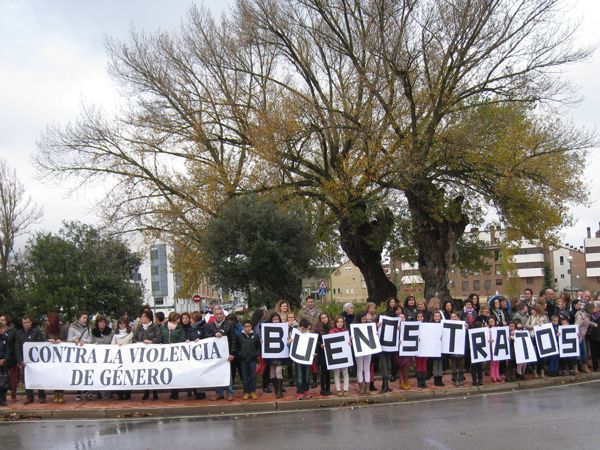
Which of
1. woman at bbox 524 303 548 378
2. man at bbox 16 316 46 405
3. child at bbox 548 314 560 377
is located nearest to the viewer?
man at bbox 16 316 46 405

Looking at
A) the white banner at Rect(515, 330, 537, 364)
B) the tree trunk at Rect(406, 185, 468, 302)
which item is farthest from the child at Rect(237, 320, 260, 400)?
the tree trunk at Rect(406, 185, 468, 302)

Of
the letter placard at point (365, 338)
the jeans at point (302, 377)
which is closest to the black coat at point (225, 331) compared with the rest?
the jeans at point (302, 377)

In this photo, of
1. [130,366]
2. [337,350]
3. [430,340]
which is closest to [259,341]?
[337,350]

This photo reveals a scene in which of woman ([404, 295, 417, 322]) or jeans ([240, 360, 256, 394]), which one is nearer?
jeans ([240, 360, 256, 394])

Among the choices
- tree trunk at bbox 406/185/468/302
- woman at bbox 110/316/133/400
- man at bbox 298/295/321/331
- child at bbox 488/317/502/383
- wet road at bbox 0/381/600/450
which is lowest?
wet road at bbox 0/381/600/450

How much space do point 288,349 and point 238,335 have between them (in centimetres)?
102

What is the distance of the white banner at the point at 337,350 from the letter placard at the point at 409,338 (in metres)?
1.23

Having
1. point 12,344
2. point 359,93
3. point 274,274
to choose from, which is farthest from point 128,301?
point 359,93

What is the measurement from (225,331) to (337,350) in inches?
87.2

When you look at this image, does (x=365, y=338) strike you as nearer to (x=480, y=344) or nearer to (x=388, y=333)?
(x=388, y=333)

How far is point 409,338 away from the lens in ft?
46.4

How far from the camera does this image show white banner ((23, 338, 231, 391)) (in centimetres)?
1327

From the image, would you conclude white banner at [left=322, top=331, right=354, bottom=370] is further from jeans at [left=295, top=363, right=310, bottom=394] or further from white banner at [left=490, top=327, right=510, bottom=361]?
white banner at [left=490, top=327, right=510, bottom=361]

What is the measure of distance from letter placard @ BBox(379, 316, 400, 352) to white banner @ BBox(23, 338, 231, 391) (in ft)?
10.2
